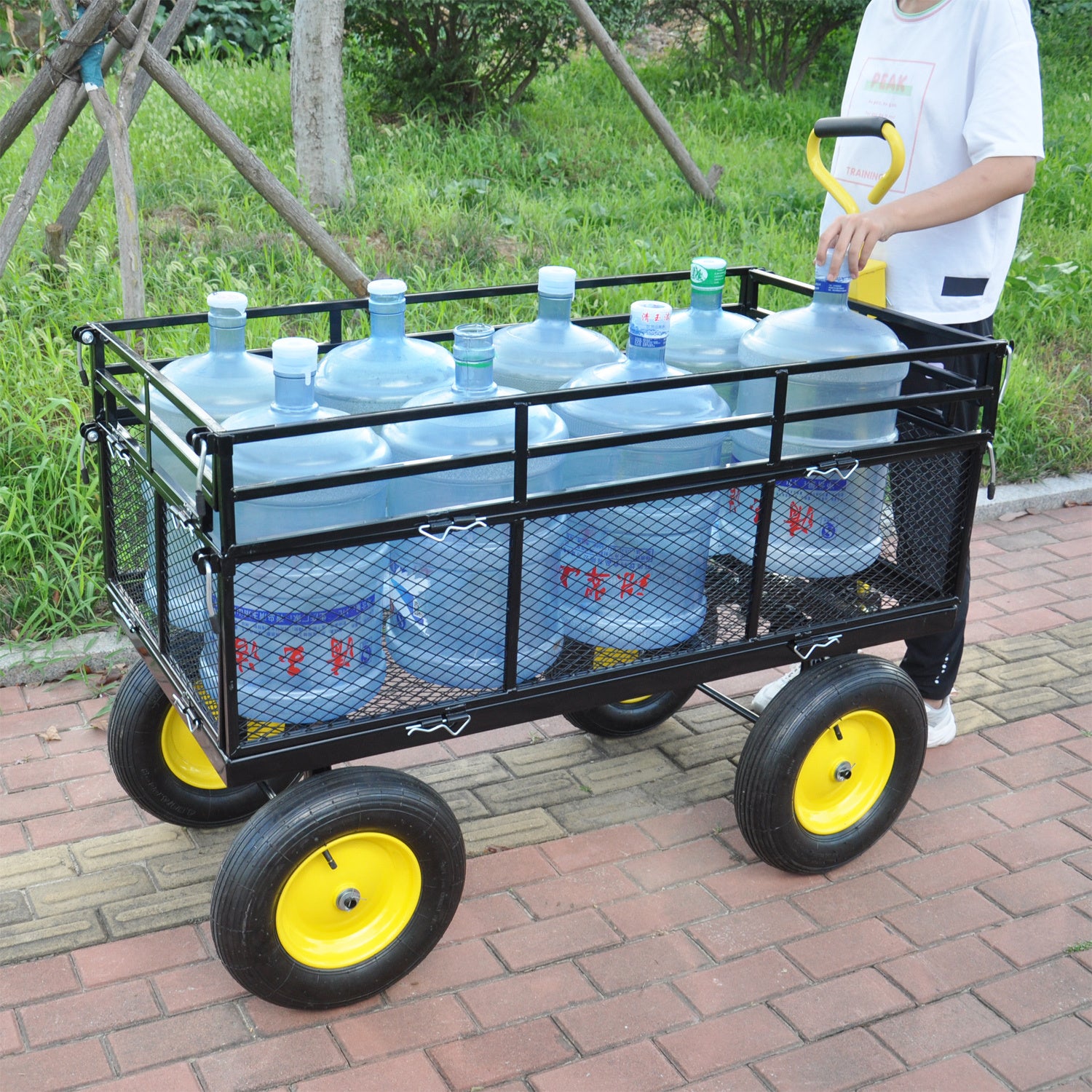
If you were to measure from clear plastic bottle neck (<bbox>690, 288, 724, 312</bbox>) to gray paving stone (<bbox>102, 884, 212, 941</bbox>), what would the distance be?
5.36ft

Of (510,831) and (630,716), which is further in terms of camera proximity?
(630,716)

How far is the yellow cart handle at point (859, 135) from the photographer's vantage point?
103 inches

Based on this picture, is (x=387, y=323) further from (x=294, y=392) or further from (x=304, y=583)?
(x=304, y=583)

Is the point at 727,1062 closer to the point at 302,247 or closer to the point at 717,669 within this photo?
the point at 717,669

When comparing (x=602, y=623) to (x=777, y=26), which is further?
(x=777, y=26)

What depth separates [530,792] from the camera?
3.12 metres

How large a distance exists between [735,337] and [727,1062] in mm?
1469

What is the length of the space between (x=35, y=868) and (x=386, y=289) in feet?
4.87

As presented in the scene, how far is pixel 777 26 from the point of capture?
1001 centimetres

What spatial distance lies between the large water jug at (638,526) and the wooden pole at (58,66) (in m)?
2.10

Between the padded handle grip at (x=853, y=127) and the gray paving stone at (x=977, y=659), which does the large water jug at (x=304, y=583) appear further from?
the gray paving stone at (x=977, y=659)

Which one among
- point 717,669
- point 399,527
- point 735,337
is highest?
point 735,337

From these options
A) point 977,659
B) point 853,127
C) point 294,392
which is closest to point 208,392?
point 294,392

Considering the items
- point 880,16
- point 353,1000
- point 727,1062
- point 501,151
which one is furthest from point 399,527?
point 501,151
